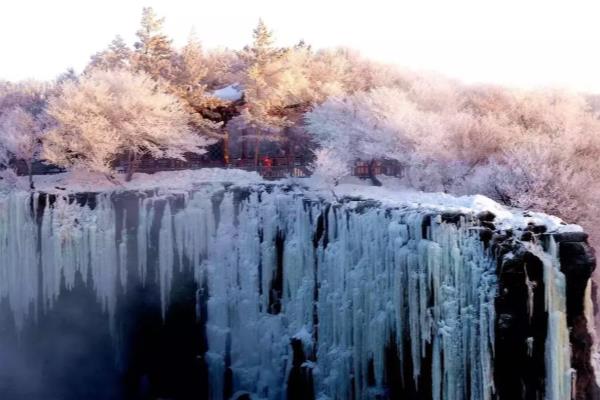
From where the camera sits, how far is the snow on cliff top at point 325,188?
41.2 ft

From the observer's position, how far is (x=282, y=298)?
17.8 m

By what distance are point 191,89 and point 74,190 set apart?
987cm

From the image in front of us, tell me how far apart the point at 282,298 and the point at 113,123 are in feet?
38.4

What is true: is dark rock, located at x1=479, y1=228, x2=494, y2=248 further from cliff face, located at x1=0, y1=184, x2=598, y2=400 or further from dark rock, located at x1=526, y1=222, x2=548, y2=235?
dark rock, located at x1=526, y1=222, x2=548, y2=235

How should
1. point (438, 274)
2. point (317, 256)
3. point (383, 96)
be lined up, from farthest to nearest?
point (383, 96) < point (317, 256) < point (438, 274)

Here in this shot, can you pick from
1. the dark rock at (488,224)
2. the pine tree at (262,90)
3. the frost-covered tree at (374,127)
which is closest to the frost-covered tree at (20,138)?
the pine tree at (262,90)

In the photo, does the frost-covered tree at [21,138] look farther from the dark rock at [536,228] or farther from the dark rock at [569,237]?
the dark rock at [569,237]

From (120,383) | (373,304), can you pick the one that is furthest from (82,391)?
(373,304)

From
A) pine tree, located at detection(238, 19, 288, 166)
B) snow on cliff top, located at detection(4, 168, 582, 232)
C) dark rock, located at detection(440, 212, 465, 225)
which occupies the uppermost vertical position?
pine tree, located at detection(238, 19, 288, 166)

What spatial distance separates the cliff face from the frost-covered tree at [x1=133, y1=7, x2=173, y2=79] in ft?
36.3

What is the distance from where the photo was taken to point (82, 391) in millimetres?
20969

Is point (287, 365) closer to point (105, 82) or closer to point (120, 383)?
point (120, 383)

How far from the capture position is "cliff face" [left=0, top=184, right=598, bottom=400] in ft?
35.7

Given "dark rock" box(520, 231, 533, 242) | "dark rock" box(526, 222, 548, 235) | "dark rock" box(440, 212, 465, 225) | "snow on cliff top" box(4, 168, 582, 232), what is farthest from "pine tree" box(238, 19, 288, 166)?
"dark rock" box(520, 231, 533, 242)
